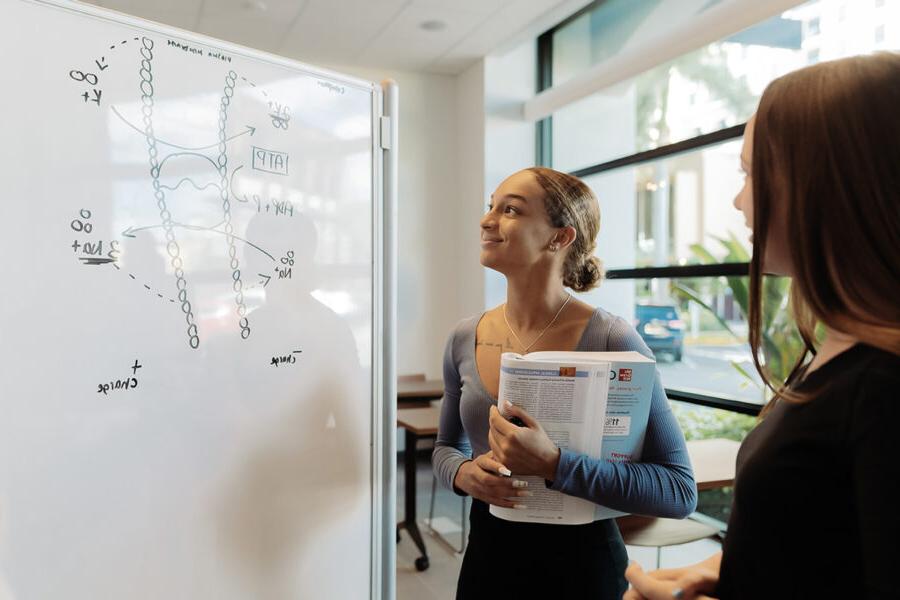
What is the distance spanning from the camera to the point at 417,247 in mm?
5281

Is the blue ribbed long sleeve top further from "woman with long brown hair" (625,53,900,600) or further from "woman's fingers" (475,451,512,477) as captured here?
"woman with long brown hair" (625,53,900,600)

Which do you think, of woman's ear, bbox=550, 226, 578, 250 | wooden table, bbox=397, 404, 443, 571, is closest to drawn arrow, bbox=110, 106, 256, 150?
woman's ear, bbox=550, 226, 578, 250

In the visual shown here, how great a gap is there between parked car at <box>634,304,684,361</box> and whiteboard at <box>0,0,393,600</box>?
9.05 ft

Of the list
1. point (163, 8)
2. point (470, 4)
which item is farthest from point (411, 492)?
point (163, 8)

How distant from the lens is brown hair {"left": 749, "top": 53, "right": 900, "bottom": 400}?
64cm

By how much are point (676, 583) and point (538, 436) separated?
0.35 meters

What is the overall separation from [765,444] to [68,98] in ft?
4.04

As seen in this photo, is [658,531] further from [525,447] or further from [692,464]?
[525,447]

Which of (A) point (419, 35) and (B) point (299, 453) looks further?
(A) point (419, 35)

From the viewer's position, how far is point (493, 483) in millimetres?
1180

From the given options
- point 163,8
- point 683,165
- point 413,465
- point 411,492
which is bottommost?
point 411,492

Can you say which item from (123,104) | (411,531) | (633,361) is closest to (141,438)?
(123,104)

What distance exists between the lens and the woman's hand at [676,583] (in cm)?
79

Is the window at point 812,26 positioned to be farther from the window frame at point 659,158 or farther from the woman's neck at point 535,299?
the woman's neck at point 535,299
